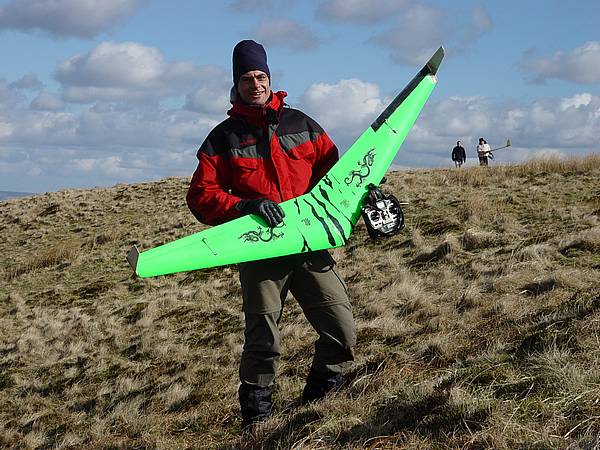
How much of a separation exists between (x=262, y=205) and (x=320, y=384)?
1.27 meters

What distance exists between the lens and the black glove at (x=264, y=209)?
391 cm

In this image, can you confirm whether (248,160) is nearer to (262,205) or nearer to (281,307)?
(262,205)

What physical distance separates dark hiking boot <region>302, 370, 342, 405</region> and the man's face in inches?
70.6

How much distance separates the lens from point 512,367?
12.1ft

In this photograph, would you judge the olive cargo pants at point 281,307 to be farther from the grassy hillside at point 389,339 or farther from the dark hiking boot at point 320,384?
the grassy hillside at point 389,339

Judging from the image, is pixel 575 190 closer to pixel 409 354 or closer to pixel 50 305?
pixel 409 354

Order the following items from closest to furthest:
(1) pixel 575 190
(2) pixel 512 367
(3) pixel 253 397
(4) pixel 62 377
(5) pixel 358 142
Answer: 1. (2) pixel 512 367
2. (3) pixel 253 397
3. (5) pixel 358 142
4. (4) pixel 62 377
5. (1) pixel 575 190

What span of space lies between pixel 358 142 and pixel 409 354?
1.75 metres

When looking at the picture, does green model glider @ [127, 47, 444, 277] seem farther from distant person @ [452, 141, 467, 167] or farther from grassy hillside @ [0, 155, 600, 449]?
distant person @ [452, 141, 467, 167]

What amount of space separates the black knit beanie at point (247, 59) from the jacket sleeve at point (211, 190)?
1.54 feet

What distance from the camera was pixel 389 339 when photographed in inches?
236

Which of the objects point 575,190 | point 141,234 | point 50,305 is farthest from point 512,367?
point 141,234

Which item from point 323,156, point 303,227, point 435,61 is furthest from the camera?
point 435,61

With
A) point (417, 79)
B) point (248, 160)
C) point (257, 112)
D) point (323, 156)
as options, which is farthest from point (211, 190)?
point (417, 79)
